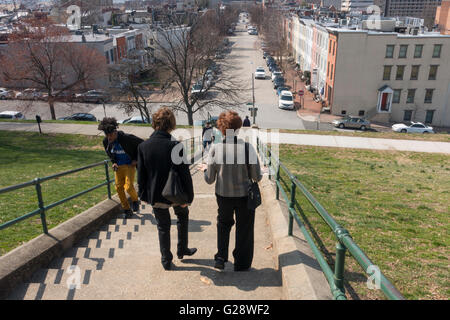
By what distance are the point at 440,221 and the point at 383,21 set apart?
33717 millimetres

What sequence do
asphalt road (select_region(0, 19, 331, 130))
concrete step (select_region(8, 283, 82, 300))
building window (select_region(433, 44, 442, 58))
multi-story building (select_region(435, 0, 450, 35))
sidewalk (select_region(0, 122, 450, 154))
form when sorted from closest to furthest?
concrete step (select_region(8, 283, 82, 300)), sidewalk (select_region(0, 122, 450, 154)), asphalt road (select_region(0, 19, 331, 130)), building window (select_region(433, 44, 442, 58)), multi-story building (select_region(435, 0, 450, 35))

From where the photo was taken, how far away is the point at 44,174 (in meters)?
10.4

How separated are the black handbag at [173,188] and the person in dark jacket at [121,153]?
6.28 feet

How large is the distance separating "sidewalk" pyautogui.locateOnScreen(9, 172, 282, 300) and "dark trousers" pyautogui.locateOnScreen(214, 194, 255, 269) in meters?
0.19

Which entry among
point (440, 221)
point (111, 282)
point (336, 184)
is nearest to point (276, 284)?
point (111, 282)

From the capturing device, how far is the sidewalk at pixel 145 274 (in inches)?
151

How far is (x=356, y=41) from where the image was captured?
33.6 meters

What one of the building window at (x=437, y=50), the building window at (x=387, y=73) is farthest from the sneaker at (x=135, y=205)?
the building window at (x=437, y=50)

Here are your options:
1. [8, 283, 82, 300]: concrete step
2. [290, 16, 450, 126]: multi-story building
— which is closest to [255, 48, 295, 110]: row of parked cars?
[290, 16, 450, 126]: multi-story building

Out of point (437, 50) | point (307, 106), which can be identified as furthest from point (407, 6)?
point (307, 106)

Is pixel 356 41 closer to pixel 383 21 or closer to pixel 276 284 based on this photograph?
pixel 383 21

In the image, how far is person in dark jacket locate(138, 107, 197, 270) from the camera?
4.04m

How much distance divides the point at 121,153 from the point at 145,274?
2276 millimetres

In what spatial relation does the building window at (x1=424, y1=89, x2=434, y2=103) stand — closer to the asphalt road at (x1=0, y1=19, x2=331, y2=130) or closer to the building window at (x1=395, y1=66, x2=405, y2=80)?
the building window at (x1=395, y1=66, x2=405, y2=80)
